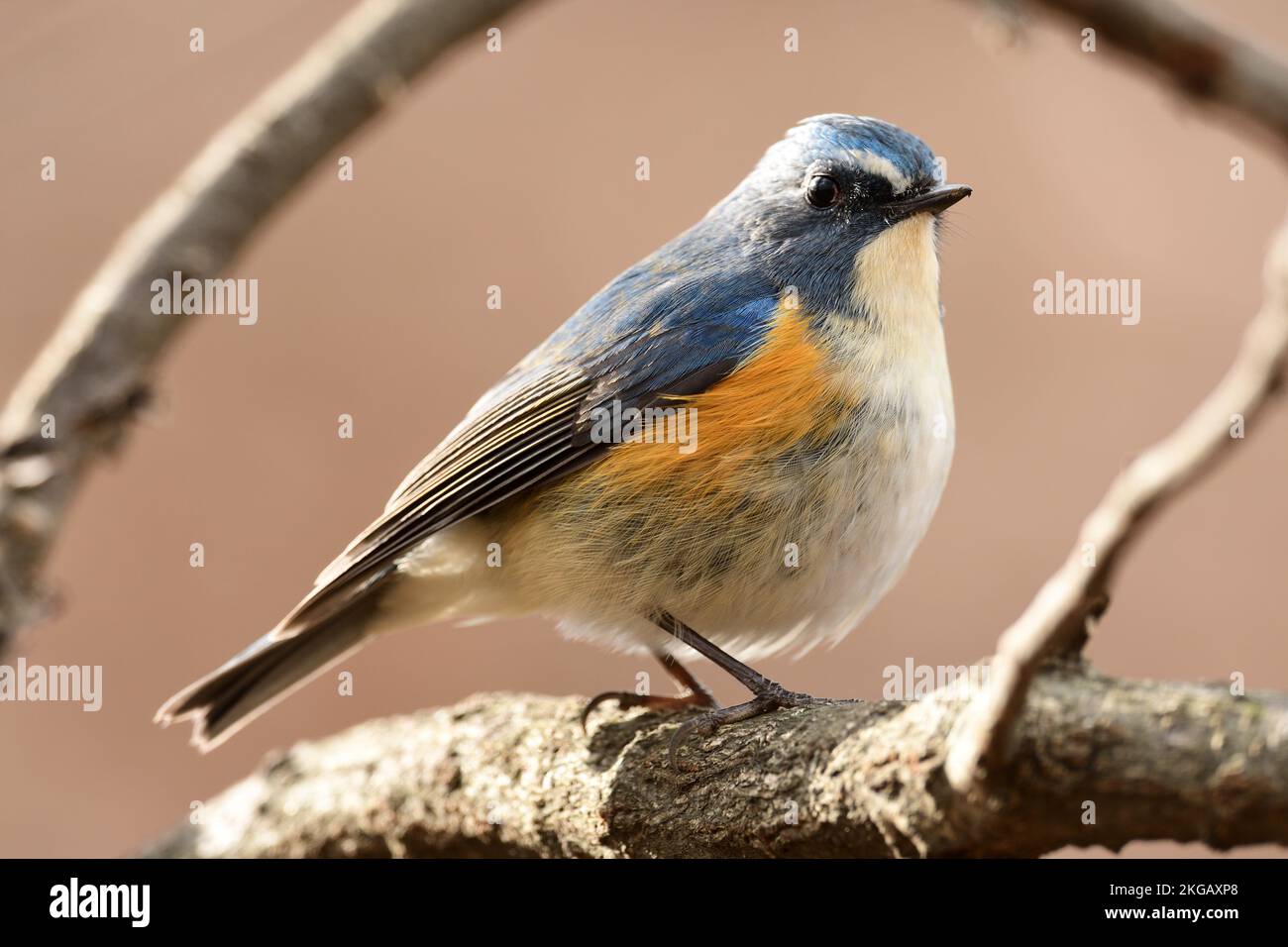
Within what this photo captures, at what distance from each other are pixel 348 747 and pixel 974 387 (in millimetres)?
2639

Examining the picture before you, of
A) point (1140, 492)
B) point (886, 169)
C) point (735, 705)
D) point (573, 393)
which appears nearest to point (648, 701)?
point (735, 705)

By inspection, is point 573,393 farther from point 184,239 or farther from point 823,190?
point 184,239

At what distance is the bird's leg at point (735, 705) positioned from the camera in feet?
8.11

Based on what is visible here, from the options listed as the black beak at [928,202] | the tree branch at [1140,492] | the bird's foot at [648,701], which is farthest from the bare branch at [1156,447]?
the bird's foot at [648,701]

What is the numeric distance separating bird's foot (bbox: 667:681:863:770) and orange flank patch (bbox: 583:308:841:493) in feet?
1.53

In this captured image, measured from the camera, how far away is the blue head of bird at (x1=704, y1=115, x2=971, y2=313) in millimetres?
3031

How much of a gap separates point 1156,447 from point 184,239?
5.78 feet

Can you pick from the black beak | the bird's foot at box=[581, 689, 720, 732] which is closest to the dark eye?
the black beak

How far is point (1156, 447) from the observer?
132 cm

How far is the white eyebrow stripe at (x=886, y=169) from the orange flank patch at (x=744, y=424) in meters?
0.45

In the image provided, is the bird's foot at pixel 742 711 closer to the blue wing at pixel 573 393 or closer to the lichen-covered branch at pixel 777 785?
the lichen-covered branch at pixel 777 785

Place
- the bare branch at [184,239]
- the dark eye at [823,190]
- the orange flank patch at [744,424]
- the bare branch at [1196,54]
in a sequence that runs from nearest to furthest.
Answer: the bare branch at [1196,54] < the bare branch at [184,239] < the orange flank patch at [744,424] < the dark eye at [823,190]
